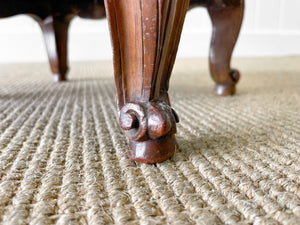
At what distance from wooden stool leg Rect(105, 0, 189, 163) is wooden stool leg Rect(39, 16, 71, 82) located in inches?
24.3

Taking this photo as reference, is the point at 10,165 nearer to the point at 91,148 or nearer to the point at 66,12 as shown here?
the point at 91,148

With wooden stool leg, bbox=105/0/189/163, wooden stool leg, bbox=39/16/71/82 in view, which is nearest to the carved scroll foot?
wooden stool leg, bbox=105/0/189/163

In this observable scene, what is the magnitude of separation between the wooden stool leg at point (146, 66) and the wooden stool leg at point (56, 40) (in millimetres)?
616

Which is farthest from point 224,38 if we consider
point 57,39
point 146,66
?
point 57,39

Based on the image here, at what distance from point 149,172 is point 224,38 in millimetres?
420

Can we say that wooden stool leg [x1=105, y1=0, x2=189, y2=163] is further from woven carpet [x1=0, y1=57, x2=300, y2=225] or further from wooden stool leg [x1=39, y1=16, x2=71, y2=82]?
wooden stool leg [x1=39, y1=16, x2=71, y2=82]

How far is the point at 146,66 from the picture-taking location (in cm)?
27

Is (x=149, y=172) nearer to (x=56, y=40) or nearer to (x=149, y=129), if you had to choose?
(x=149, y=129)

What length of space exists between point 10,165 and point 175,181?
164 millimetres

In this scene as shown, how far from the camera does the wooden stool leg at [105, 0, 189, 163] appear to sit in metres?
0.25

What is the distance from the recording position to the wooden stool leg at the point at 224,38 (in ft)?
1.82

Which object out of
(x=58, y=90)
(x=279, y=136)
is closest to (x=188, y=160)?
(x=279, y=136)

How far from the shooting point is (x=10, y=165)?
0.90 ft

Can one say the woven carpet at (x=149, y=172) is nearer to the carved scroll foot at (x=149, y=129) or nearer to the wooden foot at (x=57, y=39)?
the carved scroll foot at (x=149, y=129)
